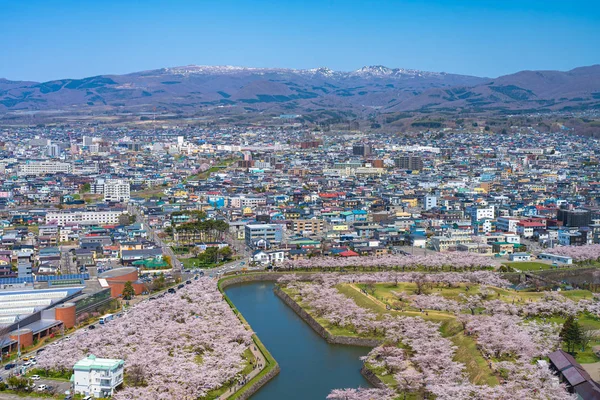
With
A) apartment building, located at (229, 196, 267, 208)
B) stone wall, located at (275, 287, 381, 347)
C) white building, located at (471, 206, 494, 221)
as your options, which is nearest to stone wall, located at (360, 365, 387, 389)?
stone wall, located at (275, 287, 381, 347)

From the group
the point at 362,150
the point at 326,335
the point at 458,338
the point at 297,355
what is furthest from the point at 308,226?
the point at 362,150

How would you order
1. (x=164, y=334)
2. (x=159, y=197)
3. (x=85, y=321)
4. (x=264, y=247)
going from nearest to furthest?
(x=164, y=334) < (x=85, y=321) < (x=264, y=247) < (x=159, y=197)

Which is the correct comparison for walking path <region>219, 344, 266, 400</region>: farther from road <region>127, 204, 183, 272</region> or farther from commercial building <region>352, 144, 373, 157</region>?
commercial building <region>352, 144, 373, 157</region>

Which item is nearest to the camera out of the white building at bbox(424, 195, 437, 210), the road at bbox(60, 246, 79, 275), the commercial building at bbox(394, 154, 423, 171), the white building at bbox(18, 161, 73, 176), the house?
the road at bbox(60, 246, 79, 275)

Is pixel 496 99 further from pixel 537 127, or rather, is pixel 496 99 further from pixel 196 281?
pixel 196 281

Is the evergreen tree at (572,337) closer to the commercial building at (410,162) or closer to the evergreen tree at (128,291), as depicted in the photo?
the evergreen tree at (128,291)

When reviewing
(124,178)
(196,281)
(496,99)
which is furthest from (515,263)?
(496,99)
